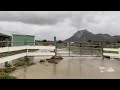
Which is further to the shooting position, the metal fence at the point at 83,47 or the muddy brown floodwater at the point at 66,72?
the metal fence at the point at 83,47

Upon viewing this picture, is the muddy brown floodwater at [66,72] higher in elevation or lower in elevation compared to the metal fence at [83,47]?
lower

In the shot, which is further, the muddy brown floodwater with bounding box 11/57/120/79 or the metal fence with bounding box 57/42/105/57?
the metal fence with bounding box 57/42/105/57

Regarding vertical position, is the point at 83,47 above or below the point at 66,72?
above

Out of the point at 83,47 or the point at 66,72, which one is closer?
the point at 66,72

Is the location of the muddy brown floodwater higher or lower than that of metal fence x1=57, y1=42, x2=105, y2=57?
lower
